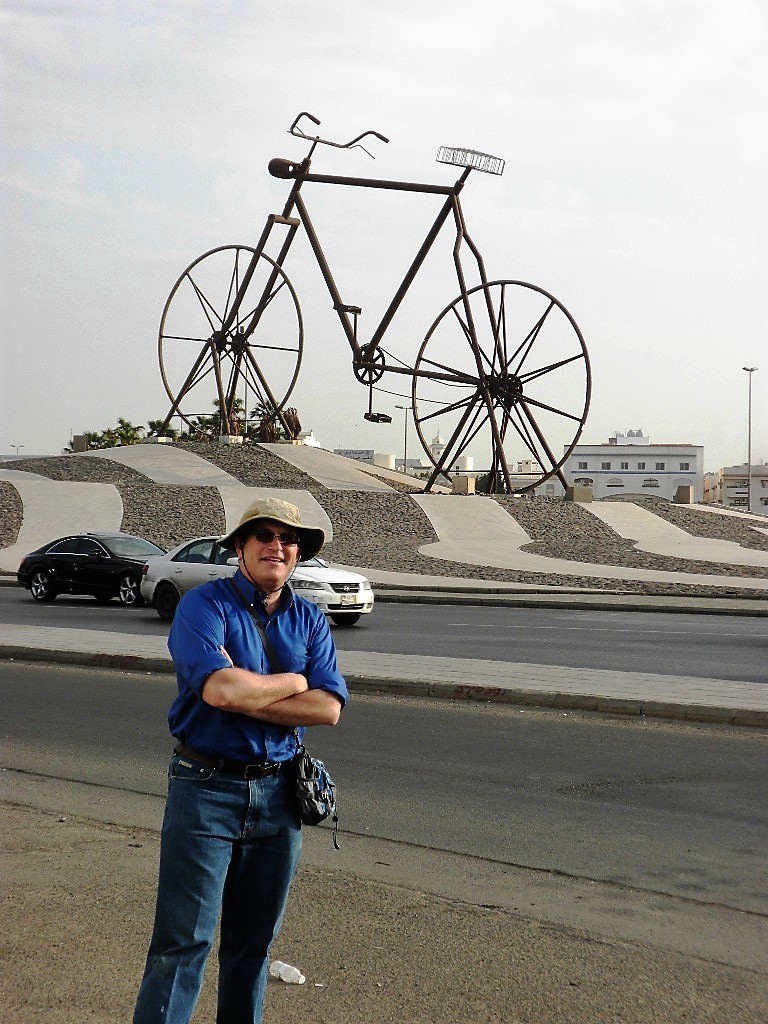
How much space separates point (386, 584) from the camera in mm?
27734

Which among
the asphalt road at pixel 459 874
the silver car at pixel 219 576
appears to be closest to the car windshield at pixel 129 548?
the silver car at pixel 219 576

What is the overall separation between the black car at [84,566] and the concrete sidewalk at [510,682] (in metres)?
8.17

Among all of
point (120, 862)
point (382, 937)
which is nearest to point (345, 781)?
point (120, 862)

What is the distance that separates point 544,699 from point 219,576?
28.8 feet

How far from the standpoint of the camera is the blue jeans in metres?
3.39

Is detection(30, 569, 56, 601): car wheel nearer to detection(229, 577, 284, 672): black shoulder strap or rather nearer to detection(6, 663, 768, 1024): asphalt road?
detection(6, 663, 768, 1024): asphalt road

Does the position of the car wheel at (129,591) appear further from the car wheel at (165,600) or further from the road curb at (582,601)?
the road curb at (582,601)

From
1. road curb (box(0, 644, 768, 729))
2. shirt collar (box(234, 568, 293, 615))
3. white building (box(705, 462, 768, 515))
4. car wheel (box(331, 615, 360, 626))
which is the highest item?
white building (box(705, 462, 768, 515))

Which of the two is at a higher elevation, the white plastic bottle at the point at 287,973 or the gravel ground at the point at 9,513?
the gravel ground at the point at 9,513

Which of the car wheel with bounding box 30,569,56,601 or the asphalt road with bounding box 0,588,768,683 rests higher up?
the car wheel with bounding box 30,569,56,601

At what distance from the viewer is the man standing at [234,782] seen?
340 cm

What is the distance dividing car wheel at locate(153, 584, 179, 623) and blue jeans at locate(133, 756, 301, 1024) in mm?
15712

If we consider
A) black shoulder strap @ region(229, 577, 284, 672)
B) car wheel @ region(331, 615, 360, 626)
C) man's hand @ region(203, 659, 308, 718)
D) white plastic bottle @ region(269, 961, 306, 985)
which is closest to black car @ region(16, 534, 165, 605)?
car wheel @ region(331, 615, 360, 626)

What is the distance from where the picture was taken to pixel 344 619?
18891mm
